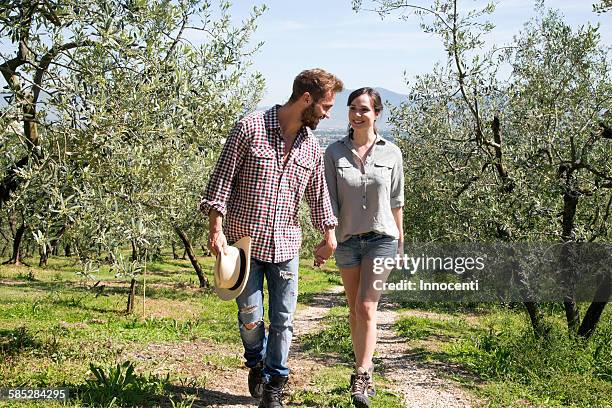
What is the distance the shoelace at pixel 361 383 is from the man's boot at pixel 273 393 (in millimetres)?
793

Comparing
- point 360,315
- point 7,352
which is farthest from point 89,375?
point 360,315

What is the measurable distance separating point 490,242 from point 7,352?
7899 millimetres

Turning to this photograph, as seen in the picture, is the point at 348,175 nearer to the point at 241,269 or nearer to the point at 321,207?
the point at 321,207

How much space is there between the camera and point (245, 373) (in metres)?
6.89

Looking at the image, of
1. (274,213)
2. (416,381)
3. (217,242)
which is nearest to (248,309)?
(217,242)

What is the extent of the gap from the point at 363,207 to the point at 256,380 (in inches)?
75.6

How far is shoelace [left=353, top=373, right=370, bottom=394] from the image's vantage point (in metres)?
5.64

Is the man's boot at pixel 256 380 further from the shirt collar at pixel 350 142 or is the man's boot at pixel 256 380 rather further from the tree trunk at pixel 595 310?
the tree trunk at pixel 595 310

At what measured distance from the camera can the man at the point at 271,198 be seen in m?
5.15

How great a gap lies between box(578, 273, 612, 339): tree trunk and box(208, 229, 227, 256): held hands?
7.58 m

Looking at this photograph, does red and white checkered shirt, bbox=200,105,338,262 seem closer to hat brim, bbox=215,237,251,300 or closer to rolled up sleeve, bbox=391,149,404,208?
hat brim, bbox=215,237,251,300

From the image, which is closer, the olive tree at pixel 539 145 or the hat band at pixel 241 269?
the hat band at pixel 241 269

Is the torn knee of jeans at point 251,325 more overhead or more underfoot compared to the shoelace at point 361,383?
more overhead

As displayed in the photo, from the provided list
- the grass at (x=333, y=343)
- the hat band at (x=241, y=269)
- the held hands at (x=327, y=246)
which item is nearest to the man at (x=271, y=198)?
the hat band at (x=241, y=269)
